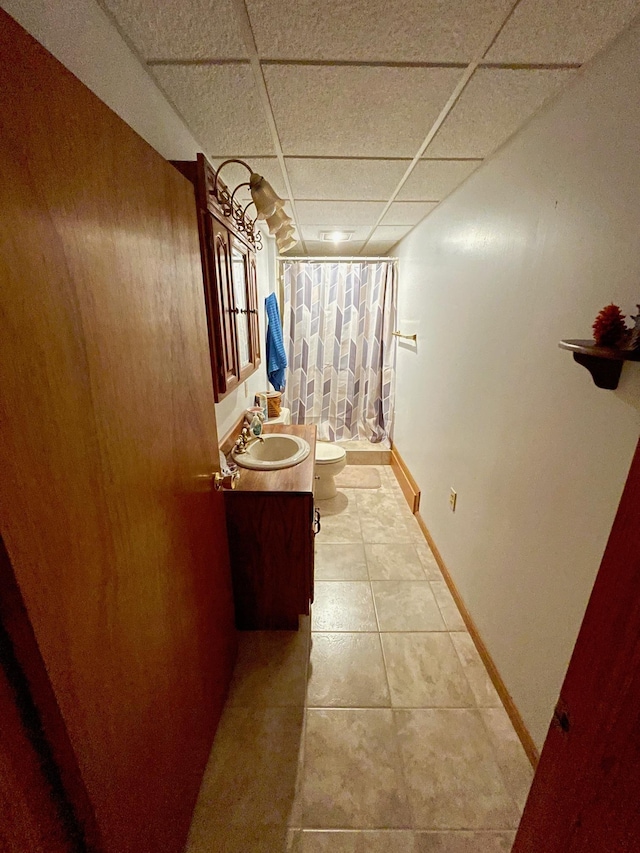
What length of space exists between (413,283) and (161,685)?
8.62 ft

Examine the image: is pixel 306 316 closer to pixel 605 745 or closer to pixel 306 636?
Answer: pixel 306 636

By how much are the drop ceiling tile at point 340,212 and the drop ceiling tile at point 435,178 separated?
0.78ft

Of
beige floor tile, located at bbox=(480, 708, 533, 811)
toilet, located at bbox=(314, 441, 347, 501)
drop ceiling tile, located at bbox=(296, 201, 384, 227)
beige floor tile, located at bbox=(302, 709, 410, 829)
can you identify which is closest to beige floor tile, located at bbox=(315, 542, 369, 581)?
toilet, located at bbox=(314, 441, 347, 501)

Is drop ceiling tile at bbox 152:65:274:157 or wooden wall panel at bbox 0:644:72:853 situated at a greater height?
drop ceiling tile at bbox 152:65:274:157

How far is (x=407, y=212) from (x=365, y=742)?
2.66m

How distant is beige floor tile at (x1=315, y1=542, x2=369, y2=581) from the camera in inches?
72.2

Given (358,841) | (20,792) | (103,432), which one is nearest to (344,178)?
(103,432)

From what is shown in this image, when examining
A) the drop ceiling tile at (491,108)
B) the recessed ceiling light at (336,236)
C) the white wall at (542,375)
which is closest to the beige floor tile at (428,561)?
the white wall at (542,375)

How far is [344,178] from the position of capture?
5.05 feet

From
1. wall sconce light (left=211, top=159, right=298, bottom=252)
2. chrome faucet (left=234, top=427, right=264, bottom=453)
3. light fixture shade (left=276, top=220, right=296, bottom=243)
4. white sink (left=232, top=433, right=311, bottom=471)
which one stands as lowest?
white sink (left=232, top=433, right=311, bottom=471)

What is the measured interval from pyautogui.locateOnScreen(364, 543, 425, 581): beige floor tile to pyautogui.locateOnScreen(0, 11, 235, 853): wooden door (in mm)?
1191

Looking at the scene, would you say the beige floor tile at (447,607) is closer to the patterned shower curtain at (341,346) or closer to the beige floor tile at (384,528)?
the beige floor tile at (384,528)

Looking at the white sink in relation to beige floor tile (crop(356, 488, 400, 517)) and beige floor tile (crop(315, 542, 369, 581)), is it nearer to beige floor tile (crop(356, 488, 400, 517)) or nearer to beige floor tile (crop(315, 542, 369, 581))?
beige floor tile (crop(315, 542, 369, 581))

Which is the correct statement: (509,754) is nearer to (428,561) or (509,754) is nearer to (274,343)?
(428,561)
